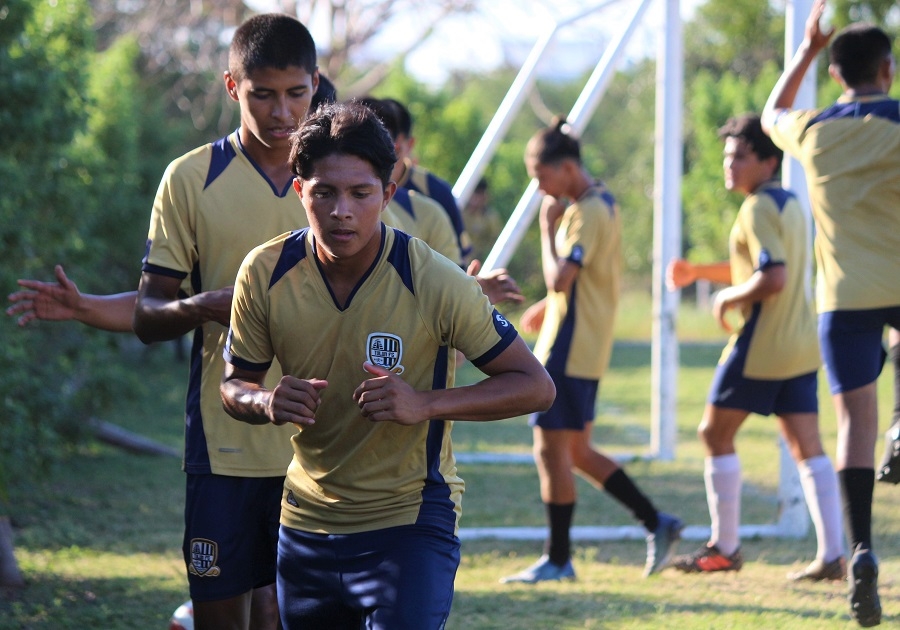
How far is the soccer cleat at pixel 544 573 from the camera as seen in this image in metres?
6.25

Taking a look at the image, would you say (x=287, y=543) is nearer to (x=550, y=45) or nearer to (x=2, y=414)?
(x=2, y=414)

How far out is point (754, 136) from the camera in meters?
6.21

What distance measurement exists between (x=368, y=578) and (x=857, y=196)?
2874mm

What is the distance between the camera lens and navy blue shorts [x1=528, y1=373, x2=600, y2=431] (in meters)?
6.40

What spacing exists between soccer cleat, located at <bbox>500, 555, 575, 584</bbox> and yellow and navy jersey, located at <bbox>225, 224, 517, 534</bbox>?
3.13m

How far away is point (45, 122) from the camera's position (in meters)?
8.11

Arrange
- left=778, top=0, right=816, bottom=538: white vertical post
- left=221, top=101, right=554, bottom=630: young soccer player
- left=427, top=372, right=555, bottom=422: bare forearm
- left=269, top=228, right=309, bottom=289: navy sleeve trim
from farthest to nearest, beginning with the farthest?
left=778, top=0, right=816, bottom=538: white vertical post
left=269, top=228, right=309, bottom=289: navy sleeve trim
left=221, top=101, right=554, bottom=630: young soccer player
left=427, top=372, right=555, bottom=422: bare forearm

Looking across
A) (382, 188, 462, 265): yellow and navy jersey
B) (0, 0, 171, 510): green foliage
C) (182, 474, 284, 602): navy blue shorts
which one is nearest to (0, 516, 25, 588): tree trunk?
(0, 0, 171, 510): green foliage

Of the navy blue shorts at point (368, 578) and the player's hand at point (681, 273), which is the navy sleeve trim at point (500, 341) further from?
the player's hand at point (681, 273)

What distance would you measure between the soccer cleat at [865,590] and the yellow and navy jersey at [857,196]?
39.7 inches

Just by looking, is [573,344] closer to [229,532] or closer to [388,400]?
[229,532]

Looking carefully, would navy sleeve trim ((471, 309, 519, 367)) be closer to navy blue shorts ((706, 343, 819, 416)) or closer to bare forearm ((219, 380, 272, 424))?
bare forearm ((219, 380, 272, 424))

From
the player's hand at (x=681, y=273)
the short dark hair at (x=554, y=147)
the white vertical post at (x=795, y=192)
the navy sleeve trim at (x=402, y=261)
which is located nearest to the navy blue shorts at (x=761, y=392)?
the player's hand at (x=681, y=273)

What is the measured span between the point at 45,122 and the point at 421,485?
584 centimetres
